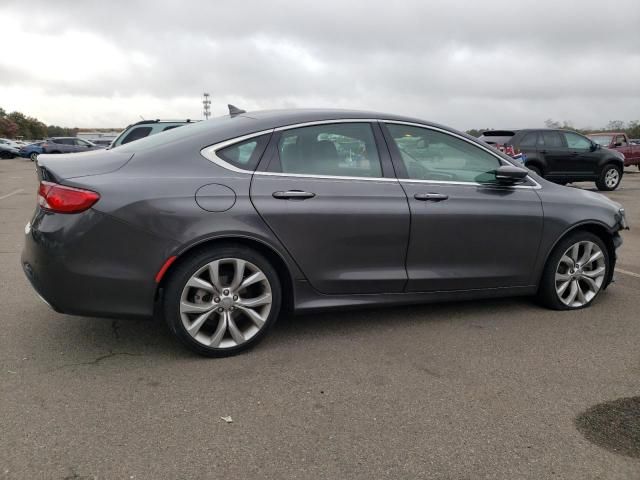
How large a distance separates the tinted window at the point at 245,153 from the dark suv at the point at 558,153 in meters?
10.6

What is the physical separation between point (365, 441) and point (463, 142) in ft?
8.19

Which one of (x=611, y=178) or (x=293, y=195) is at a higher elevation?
(x=293, y=195)

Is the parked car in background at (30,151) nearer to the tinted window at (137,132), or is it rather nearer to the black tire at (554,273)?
the tinted window at (137,132)

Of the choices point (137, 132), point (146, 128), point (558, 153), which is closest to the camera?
point (137, 132)

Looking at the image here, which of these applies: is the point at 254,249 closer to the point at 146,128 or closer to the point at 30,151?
the point at 146,128

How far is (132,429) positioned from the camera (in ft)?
8.72

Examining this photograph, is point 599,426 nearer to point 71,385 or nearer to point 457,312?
point 457,312

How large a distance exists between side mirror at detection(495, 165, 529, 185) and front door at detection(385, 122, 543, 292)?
0.06 metres

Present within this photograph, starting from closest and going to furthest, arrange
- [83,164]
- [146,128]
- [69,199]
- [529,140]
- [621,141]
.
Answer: [69,199] → [83,164] → [146,128] → [529,140] → [621,141]

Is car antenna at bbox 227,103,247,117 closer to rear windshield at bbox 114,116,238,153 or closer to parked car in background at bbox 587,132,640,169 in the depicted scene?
rear windshield at bbox 114,116,238,153

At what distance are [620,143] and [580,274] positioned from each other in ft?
64.5

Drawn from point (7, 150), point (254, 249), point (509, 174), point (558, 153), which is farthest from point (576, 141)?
point (7, 150)

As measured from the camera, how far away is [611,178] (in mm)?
15281

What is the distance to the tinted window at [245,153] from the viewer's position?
3502 millimetres
